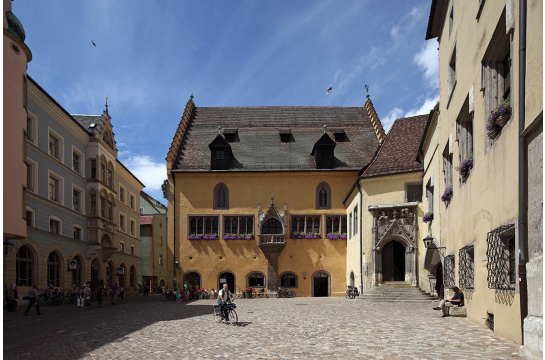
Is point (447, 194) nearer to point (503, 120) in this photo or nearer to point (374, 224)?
point (503, 120)

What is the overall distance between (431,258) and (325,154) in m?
15.8

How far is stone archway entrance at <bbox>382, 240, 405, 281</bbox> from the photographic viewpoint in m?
28.2

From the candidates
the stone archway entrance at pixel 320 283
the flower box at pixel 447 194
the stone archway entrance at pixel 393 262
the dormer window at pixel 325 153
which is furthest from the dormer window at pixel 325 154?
the flower box at pixel 447 194

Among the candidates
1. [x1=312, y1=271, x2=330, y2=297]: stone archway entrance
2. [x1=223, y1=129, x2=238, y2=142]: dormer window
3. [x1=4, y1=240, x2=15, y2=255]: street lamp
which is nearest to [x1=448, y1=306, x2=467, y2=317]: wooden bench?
[x1=4, y1=240, x2=15, y2=255]: street lamp

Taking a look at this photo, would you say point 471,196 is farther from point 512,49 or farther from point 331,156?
point 331,156

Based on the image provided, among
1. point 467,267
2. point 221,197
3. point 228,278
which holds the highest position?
point 221,197

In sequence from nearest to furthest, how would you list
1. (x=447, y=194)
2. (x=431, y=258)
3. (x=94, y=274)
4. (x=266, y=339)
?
(x=266, y=339), (x=447, y=194), (x=431, y=258), (x=94, y=274)

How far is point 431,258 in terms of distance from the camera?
73.0ft

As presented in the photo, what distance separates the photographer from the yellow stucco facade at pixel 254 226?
116 feet

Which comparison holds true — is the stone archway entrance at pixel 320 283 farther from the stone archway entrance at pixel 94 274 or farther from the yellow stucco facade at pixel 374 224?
the stone archway entrance at pixel 94 274

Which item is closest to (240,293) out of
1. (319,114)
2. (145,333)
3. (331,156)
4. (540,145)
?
(331,156)

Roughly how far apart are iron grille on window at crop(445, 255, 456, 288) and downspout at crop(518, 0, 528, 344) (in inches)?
311

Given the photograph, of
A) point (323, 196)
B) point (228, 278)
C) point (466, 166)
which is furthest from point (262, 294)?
point (466, 166)

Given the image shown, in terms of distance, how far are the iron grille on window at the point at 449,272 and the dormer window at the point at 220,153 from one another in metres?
21.8
